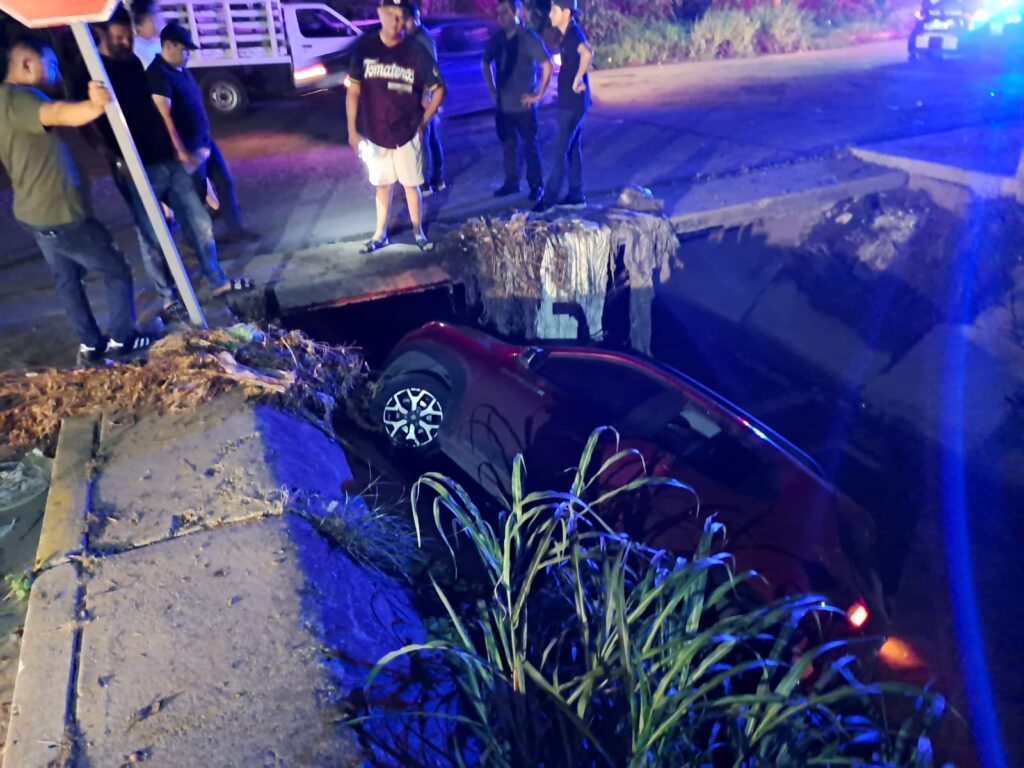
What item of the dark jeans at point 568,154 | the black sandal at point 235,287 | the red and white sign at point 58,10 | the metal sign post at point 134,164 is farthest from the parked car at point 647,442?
the dark jeans at point 568,154

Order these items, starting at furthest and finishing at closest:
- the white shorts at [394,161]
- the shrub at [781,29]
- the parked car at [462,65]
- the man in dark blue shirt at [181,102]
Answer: the shrub at [781,29] < the parked car at [462,65] < the white shorts at [394,161] < the man in dark blue shirt at [181,102]

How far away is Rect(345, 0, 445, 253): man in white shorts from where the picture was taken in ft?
16.7

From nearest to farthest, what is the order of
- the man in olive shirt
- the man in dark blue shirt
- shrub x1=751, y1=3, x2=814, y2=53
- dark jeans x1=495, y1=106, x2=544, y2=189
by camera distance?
Answer: the man in olive shirt, the man in dark blue shirt, dark jeans x1=495, y1=106, x2=544, y2=189, shrub x1=751, y1=3, x2=814, y2=53

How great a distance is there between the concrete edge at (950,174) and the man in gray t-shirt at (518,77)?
4.17 m

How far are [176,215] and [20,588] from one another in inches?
110

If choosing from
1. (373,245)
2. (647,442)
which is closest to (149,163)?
(373,245)

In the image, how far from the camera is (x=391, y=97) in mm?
5164

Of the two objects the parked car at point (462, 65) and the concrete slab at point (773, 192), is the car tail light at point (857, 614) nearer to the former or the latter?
the concrete slab at point (773, 192)

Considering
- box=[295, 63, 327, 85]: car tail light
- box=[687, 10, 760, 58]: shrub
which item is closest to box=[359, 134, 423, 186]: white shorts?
box=[295, 63, 327, 85]: car tail light

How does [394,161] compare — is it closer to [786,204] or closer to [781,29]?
[786,204]

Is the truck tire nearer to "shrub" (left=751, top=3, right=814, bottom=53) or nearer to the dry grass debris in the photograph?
the dry grass debris

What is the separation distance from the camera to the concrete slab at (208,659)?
219cm

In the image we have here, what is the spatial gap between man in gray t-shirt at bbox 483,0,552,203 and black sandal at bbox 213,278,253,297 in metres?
2.82

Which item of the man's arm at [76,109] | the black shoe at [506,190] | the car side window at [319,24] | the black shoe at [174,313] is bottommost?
the black shoe at [174,313]
